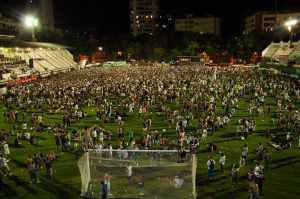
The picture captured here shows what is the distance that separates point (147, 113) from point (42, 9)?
122 meters

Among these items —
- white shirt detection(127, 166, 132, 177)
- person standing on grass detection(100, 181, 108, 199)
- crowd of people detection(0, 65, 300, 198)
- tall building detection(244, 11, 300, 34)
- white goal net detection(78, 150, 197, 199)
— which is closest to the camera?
white goal net detection(78, 150, 197, 199)

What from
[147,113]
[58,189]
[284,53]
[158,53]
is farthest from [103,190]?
[158,53]

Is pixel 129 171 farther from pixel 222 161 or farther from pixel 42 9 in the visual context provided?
pixel 42 9

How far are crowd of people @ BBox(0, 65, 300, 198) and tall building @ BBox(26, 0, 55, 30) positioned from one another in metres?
96.1

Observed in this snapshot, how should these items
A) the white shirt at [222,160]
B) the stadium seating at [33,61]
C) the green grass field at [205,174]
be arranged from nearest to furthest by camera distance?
the green grass field at [205,174]
the white shirt at [222,160]
the stadium seating at [33,61]

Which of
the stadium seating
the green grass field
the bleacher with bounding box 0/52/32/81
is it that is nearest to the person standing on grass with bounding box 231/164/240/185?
the green grass field

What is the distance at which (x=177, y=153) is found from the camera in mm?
18422

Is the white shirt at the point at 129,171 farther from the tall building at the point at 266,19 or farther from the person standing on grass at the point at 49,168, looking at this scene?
Result: the tall building at the point at 266,19

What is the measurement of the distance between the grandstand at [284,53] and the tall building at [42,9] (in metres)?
79.1

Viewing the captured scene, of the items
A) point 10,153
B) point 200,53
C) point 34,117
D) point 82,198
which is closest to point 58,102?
point 34,117

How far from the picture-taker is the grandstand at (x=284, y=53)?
8214cm

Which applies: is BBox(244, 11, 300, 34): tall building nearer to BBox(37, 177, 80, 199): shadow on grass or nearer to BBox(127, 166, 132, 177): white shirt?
BBox(37, 177, 80, 199): shadow on grass

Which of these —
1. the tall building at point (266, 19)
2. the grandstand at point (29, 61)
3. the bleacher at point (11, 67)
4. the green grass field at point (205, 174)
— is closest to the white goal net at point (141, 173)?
the green grass field at point (205, 174)

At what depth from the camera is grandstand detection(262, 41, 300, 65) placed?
82137mm
